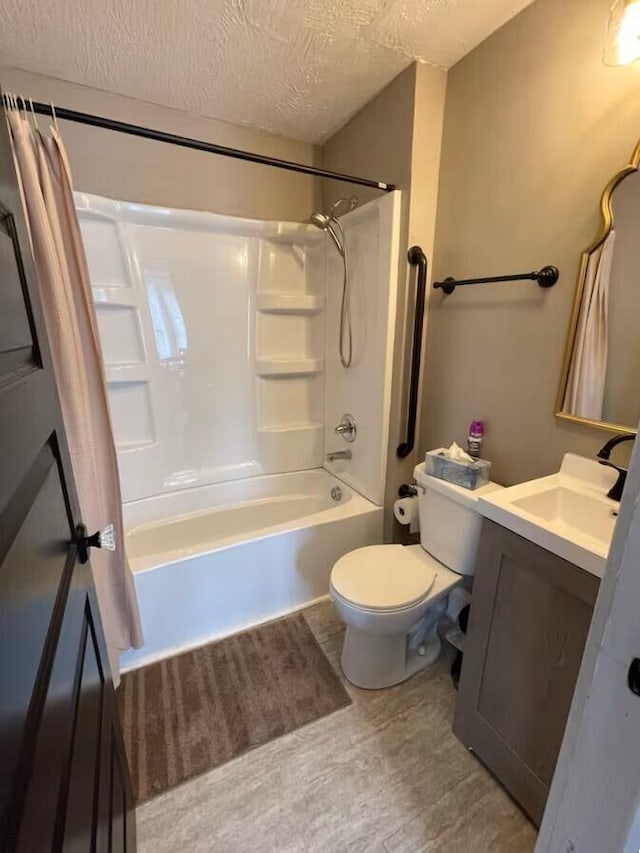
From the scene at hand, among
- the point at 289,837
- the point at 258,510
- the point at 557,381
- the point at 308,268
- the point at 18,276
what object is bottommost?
the point at 289,837

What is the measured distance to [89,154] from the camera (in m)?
1.91

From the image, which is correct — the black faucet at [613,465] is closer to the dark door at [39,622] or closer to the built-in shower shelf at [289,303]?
the dark door at [39,622]

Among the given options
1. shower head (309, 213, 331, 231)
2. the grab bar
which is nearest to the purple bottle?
the grab bar

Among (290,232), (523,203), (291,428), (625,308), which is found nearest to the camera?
(625,308)

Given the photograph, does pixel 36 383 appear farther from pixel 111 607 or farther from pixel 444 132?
pixel 444 132

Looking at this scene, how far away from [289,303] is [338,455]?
0.98m

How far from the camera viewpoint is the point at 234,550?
1800 millimetres

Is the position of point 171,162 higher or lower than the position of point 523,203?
higher

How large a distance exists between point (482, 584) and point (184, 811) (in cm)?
112

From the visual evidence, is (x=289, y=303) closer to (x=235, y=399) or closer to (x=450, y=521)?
(x=235, y=399)

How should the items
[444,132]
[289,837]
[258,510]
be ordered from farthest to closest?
[258,510] → [444,132] → [289,837]

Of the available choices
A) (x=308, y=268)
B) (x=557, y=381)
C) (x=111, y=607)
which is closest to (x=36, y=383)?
(x=111, y=607)

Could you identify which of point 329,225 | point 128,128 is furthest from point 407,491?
point 128,128

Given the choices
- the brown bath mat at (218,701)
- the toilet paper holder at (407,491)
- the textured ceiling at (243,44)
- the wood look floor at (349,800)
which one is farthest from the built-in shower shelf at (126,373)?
the wood look floor at (349,800)
